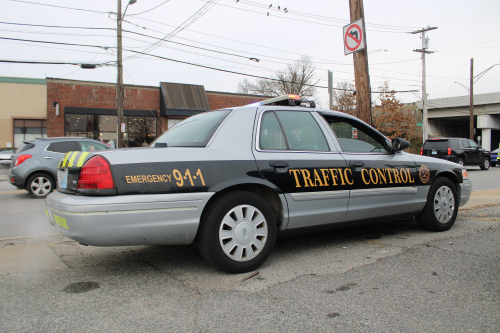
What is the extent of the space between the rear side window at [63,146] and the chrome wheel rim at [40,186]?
777 mm

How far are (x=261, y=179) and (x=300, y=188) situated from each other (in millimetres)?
453

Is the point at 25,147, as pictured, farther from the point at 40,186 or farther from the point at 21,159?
the point at 40,186

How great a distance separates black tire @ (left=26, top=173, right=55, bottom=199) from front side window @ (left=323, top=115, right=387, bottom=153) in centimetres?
801

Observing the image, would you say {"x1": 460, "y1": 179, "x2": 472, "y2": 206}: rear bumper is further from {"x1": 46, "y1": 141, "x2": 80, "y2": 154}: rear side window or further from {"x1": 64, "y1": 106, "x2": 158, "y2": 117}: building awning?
{"x1": 64, "y1": 106, "x2": 158, "y2": 117}: building awning

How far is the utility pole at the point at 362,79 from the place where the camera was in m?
8.45

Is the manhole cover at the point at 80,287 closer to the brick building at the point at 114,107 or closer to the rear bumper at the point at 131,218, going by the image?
the rear bumper at the point at 131,218

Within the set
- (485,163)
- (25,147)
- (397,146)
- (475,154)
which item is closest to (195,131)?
(397,146)

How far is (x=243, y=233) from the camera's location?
3.37 m

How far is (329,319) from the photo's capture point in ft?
8.27

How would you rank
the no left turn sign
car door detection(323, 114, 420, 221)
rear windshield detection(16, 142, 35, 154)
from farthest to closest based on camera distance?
rear windshield detection(16, 142, 35, 154) < the no left turn sign < car door detection(323, 114, 420, 221)

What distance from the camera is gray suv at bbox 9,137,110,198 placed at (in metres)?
9.29

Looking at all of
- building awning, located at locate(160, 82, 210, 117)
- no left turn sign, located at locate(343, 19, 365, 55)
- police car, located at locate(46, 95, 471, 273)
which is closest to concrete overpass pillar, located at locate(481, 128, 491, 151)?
building awning, located at locate(160, 82, 210, 117)

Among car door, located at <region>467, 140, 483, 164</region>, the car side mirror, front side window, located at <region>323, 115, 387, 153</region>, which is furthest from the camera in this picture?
car door, located at <region>467, 140, 483, 164</region>

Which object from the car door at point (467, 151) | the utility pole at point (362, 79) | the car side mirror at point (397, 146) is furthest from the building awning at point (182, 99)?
the car side mirror at point (397, 146)
